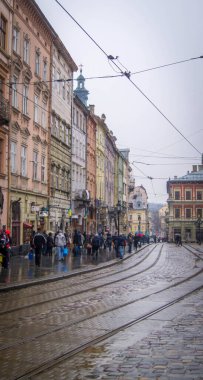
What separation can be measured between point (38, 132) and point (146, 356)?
3174 centimetres

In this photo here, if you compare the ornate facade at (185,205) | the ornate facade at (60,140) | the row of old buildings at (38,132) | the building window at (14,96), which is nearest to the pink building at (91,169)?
the row of old buildings at (38,132)

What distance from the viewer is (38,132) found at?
38219 millimetres

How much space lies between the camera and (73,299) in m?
14.1

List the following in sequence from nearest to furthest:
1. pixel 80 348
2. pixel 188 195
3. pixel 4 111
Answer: pixel 80 348, pixel 4 111, pixel 188 195

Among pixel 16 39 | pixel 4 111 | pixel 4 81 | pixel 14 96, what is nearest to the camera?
pixel 4 111

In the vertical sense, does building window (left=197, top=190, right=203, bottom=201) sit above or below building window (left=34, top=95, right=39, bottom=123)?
below

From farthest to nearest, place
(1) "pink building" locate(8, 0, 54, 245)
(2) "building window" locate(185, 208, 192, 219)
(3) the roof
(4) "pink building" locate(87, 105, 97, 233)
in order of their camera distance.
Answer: (3) the roof → (2) "building window" locate(185, 208, 192, 219) → (4) "pink building" locate(87, 105, 97, 233) → (1) "pink building" locate(8, 0, 54, 245)

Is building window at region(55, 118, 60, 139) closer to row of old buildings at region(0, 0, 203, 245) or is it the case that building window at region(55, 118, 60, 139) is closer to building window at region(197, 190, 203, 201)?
row of old buildings at region(0, 0, 203, 245)

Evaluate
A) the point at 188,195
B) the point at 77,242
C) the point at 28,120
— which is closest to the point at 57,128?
the point at 28,120

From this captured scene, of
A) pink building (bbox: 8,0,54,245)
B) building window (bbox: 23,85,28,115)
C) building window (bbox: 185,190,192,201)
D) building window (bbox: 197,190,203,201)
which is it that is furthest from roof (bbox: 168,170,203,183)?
building window (bbox: 23,85,28,115)

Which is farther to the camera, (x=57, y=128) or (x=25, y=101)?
(x=57, y=128)

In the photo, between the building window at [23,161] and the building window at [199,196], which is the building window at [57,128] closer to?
the building window at [23,161]

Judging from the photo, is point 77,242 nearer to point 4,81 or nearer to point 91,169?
point 4,81

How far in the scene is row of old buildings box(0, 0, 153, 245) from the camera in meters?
31.1
